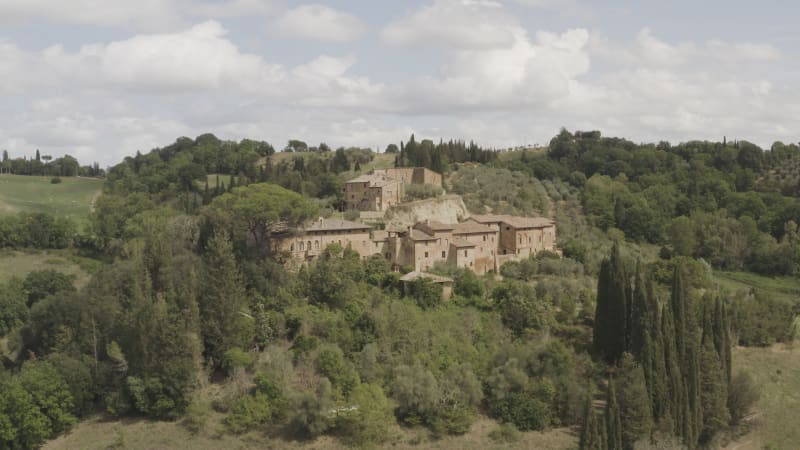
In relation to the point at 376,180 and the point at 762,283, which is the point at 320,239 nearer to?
the point at 376,180

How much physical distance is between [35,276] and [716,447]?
50.7 meters

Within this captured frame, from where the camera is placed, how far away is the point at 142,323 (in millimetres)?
38500

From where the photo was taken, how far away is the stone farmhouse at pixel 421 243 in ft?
158

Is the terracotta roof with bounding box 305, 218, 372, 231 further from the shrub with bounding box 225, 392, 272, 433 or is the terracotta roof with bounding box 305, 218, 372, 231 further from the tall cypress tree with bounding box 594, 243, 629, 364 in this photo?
the tall cypress tree with bounding box 594, 243, 629, 364

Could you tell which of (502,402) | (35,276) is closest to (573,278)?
(502,402)

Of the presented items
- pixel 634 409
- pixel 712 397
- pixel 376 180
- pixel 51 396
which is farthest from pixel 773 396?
pixel 51 396

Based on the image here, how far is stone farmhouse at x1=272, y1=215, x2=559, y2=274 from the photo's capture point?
48.1 meters

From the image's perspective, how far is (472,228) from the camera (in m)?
52.8

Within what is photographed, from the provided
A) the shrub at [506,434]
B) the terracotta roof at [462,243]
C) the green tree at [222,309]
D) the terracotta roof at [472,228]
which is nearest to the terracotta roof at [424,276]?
the terracotta roof at [462,243]

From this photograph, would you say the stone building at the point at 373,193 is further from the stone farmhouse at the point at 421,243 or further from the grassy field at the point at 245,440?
the grassy field at the point at 245,440

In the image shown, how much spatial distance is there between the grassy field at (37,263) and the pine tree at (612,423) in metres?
47.7

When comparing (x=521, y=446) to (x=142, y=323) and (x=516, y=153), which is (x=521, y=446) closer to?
(x=142, y=323)

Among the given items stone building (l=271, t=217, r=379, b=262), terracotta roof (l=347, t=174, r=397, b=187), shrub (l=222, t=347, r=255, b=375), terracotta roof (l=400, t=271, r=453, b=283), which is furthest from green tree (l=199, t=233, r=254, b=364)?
terracotta roof (l=347, t=174, r=397, b=187)

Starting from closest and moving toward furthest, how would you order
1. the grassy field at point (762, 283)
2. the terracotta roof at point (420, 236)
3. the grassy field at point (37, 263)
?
the terracotta roof at point (420, 236) < the grassy field at point (37, 263) < the grassy field at point (762, 283)
